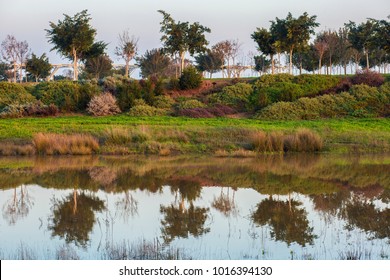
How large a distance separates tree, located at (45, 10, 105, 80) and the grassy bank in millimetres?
19706

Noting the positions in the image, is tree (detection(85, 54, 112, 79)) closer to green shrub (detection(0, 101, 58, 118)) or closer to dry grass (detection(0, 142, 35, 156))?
green shrub (detection(0, 101, 58, 118))

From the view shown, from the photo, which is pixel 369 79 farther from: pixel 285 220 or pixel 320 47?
pixel 285 220

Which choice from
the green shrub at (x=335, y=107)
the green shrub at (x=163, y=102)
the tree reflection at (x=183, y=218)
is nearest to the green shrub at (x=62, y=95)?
the green shrub at (x=163, y=102)

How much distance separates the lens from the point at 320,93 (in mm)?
45531

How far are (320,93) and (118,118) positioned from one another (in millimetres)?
16942

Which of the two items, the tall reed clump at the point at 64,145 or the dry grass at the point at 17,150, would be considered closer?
the tall reed clump at the point at 64,145

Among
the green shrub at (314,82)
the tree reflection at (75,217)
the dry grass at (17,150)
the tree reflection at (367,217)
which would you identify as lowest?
the tree reflection at (367,217)

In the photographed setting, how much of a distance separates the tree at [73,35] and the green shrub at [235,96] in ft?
49.2

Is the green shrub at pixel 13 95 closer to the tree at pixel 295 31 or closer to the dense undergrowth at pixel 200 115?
the dense undergrowth at pixel 200 115

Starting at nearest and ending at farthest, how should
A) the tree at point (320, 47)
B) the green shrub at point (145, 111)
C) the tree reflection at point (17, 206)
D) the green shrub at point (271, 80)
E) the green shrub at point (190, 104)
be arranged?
the tree reflection at point (17, 206) → the green shrub at point (145, 111) → the green shrub at point (190, 104) → the green shrub at point (271, 80) → the tree at point (320, 47)

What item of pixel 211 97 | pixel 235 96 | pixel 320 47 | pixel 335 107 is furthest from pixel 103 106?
pixel 320 47

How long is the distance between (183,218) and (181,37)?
42682mm

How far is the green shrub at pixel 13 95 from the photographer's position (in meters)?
44.4

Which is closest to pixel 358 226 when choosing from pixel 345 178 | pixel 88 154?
pixel 345 178
